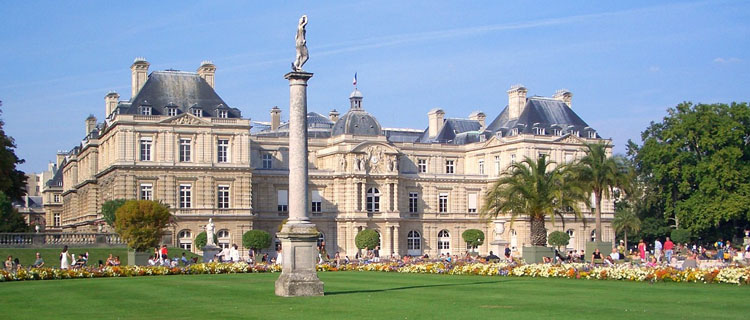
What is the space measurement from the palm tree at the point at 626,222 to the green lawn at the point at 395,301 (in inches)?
2038

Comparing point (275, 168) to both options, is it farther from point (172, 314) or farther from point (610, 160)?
point (172, 314)

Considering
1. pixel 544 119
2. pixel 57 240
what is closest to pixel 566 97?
pixel 544 119

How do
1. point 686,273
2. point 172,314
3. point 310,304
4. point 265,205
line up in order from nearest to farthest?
point 172,314, point 310,304, point 686,273, point 265,205

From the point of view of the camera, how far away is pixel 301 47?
28188mm

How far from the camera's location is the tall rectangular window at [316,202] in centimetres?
8512

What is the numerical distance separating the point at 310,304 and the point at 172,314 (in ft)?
11.8

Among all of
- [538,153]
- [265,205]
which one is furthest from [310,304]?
[538,153]

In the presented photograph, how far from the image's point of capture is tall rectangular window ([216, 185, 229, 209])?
77375mm

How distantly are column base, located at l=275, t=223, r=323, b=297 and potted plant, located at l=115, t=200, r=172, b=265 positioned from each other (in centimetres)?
3535

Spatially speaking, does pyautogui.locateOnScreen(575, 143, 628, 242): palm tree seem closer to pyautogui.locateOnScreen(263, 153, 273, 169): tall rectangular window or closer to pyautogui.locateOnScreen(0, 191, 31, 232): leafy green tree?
pyautogui.locateOnScreen(263, 153, 273, 169): tall rectangular window

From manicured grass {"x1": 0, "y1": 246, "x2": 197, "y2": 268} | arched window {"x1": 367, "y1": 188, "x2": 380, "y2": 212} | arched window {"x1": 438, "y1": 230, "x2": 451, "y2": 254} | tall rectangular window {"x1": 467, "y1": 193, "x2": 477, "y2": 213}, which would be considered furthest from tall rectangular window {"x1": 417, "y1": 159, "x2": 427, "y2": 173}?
manicured grass {"x1": 0, "y1": 246, "x2": 197, "y2": 268}

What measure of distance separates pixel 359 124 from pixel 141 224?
30.4 metres

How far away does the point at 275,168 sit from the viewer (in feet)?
286

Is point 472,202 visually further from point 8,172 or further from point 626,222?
point 8,172
